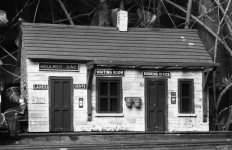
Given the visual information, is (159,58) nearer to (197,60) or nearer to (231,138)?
(197,60)

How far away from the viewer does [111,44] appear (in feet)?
63.6

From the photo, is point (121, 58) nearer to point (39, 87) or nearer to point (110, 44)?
point (110, 44)

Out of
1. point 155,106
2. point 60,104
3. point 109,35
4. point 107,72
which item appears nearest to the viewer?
point 60,104

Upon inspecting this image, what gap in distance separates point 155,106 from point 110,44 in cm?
258

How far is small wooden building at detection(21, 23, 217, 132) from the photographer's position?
18.2 metres

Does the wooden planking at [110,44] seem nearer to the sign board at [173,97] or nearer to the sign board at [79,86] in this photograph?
the sign board at [79,86]

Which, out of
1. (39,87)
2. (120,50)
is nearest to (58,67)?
(39,87)

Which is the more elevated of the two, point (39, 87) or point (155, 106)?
point (39, 87)

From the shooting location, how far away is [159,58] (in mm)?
19203

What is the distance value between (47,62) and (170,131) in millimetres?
4664

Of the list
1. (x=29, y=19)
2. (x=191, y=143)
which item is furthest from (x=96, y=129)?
(x=29, y=19)

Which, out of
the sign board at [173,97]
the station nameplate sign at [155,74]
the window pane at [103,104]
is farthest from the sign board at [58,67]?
the sign board at [173,97]

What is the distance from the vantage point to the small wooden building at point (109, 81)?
1822cm

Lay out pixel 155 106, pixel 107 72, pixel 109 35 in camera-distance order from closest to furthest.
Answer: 1. pixel 107 72
2. pixel 155 106
3. pixel 109 35
